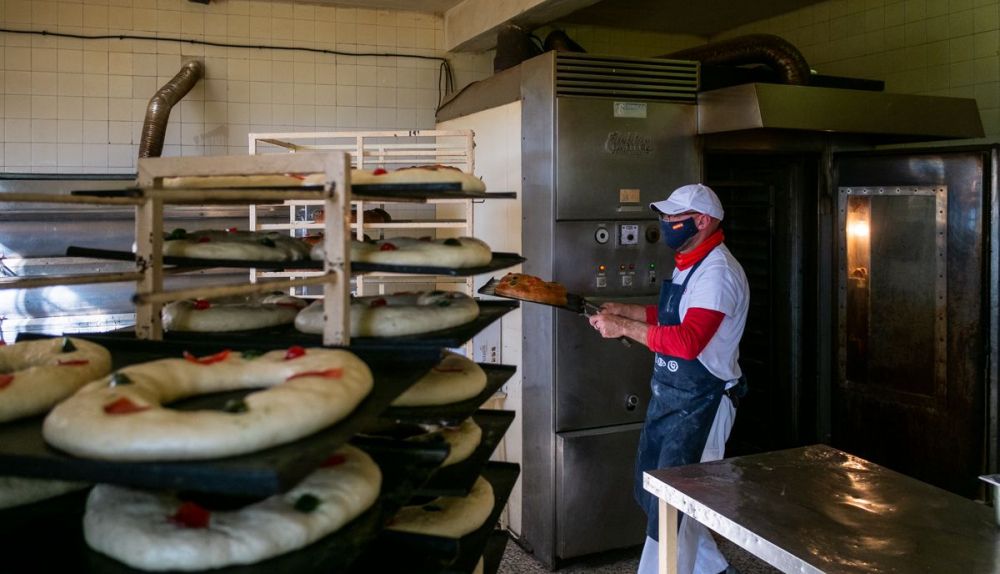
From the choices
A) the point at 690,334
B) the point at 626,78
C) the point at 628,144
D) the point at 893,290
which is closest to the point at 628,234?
the point at 628,144

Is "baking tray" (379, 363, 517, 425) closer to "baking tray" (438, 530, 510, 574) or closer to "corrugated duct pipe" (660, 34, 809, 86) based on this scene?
"baking tray" (438, 530, 510, 574)

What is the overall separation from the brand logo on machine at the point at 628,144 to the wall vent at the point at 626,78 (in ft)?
0.57

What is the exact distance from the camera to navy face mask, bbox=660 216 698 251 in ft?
9.89

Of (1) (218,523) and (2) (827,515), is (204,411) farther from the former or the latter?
(2) (827,515)

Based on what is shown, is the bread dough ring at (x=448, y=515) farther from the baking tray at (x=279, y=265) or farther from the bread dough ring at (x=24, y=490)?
the bread dough ring at (x=24, y=490)

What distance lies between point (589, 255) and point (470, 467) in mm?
1860

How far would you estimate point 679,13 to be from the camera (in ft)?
17.3

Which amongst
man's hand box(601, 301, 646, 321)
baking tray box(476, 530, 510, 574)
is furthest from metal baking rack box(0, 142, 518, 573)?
man's hand box(601, 301, 646, 321)

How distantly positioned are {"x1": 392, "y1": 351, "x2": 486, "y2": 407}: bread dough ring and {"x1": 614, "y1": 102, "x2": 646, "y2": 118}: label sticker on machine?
1924 millimetres

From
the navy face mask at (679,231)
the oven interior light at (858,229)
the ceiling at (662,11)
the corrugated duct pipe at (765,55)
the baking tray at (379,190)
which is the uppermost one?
the ceiling at (662,11)

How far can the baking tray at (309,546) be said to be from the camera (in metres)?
1.26

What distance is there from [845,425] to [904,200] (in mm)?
1188

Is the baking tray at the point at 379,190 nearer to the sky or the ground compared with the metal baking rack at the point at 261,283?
nearer to the sky

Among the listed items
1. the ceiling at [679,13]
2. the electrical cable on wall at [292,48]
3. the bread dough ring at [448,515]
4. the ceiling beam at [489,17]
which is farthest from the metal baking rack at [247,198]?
the ceiling at [679,13]
